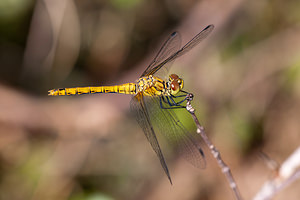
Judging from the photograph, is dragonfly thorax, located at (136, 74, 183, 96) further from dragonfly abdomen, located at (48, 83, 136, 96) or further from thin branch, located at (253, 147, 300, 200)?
thin branch, located at (253, 147, 300, 200)

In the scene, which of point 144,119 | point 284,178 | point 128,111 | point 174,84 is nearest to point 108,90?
point 128,111

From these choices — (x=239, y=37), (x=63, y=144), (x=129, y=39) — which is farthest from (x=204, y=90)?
(x=63, y=144)

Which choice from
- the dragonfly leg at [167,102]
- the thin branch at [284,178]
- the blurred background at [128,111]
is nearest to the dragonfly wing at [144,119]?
the dragonfly leg at [167,102]

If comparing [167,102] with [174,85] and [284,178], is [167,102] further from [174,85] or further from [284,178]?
[284,178]

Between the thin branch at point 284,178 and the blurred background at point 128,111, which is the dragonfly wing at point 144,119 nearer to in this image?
the blurred background at point 128,111

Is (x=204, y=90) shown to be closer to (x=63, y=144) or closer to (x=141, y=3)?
(x=141, y=3)
